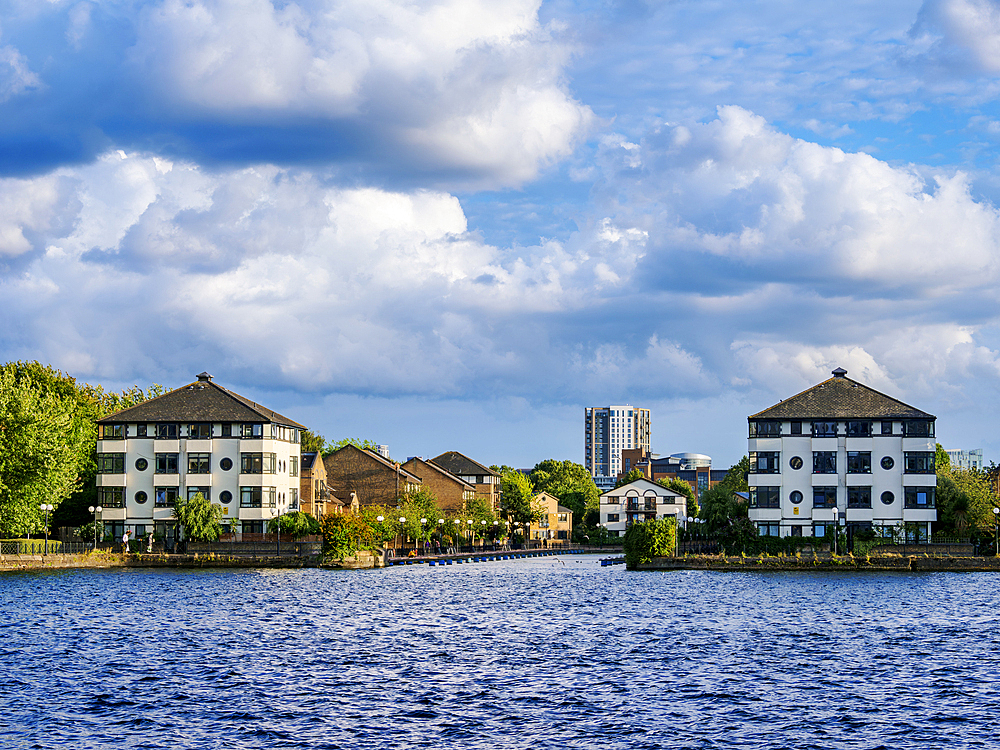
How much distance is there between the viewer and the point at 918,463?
110562 millimetres

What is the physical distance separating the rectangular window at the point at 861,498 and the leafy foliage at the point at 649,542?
22.5m

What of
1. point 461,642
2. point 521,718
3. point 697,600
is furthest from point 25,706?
point 697,600

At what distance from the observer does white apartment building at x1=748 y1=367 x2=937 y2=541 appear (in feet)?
362

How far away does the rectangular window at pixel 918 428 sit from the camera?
110875 millimetres

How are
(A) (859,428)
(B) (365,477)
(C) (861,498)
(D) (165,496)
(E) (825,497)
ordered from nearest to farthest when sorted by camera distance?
(C) (861,498) → (A) (859,428) → (E) (825,497) → (D) (165,496) → (B) (365,477)

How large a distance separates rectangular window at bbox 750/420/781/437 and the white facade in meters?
74.4

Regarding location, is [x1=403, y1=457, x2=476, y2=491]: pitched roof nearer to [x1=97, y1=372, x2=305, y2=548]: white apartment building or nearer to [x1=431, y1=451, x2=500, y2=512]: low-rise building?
[x1=431, y1=451, x2=500, y2=512]: low-rise building

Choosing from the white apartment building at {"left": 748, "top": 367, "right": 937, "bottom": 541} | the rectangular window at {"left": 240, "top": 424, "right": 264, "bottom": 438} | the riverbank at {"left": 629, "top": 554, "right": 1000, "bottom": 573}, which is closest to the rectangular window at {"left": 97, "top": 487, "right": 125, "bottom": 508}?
the rectangular window at {"left": 240, "top": 424, "right": 264, "bottom": 438}

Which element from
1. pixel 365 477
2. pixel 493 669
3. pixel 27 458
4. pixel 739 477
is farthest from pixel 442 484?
pixel 493 669

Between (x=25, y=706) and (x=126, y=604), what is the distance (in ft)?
102

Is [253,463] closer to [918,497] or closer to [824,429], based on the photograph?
A: [824,429]

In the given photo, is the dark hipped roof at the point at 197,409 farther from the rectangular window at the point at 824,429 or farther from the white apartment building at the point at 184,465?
the rectangular window at the point at 824,429

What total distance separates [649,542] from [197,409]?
47.8 meters

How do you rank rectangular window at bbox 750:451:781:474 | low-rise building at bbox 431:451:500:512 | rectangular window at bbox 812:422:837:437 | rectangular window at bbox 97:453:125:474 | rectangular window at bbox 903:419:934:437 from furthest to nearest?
low-rise building at bbox 431:451:500:512 → rectangular window at bbox 750:451:781:474 → rectangular window at bbox 97:453:125:474 → rectangular window at bbox 812:422:837:437 → rectangular window at bbox 903:419:934:437
